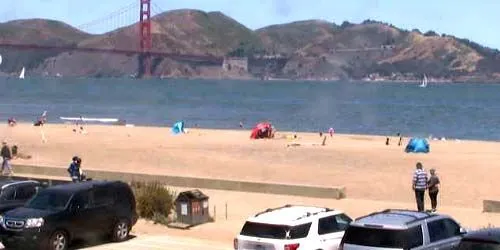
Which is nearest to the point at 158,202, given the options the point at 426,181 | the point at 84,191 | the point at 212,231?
the point at 212,231

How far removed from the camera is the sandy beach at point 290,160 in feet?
93.7

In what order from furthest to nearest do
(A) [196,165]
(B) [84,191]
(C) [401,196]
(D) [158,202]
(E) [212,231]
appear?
(A) [196,165]
(C) [401,196]
(D) [158,202]
(E) [212,231]
(B) [84,191]

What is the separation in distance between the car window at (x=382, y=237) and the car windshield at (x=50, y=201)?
5.94 metres

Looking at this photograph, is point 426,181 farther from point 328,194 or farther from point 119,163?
point 119,163

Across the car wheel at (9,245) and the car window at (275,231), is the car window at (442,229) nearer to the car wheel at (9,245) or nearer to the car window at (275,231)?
the car window at (275,231)

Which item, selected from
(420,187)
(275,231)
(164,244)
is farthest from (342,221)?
(420,187)

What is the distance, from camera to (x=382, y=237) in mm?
12680

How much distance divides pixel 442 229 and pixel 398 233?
1216 mm

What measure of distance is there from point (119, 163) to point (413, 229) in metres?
24.2

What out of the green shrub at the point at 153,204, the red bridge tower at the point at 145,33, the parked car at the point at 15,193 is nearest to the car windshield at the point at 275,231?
the parked car at the point at 15,193

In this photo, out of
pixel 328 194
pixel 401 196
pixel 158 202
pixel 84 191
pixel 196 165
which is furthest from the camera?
pixel 196 165

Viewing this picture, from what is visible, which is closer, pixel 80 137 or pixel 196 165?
pixel 196 165

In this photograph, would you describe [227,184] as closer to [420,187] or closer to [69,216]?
[420,187]

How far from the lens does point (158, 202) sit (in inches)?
814
